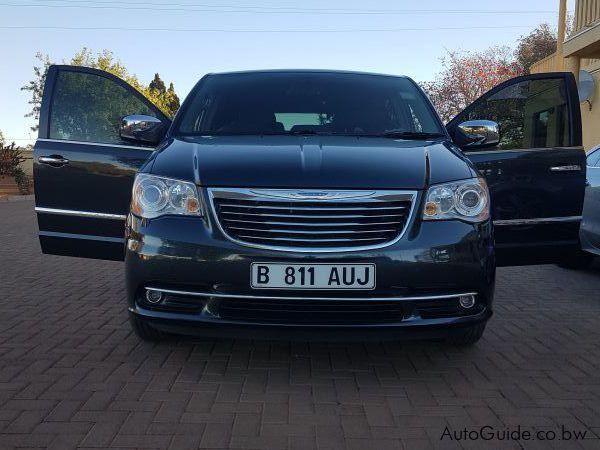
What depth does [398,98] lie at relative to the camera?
461 cm

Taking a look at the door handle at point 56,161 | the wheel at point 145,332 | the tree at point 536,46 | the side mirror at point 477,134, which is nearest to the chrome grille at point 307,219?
the wheel at point 145,332

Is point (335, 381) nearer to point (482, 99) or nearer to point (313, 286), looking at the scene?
point (313, 286)

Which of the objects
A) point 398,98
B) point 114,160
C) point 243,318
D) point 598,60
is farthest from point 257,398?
point 598,60

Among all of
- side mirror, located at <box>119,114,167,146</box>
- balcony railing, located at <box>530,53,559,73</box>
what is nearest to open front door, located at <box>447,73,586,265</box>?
side mirror, located at <box>119,114,167,146</box>

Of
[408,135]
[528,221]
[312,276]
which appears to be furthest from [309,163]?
[528,221]

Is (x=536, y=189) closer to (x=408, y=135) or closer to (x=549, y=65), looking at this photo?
(x=408, y=135)

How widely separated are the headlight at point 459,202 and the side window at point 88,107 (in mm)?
2474

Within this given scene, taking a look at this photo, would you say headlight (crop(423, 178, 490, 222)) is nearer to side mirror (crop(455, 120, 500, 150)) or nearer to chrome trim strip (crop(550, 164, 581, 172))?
side mirror (crop(455, 120, 500, 150))

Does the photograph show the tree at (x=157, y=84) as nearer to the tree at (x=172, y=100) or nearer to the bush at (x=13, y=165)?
the tree at (x=172, y=100)

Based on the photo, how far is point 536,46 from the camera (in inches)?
1561

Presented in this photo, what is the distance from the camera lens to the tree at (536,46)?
38938mm

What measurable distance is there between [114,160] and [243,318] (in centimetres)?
184

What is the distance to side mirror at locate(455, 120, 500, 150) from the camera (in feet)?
13.8

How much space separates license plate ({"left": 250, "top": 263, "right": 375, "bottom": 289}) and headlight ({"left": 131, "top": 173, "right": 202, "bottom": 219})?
1.47 ft
